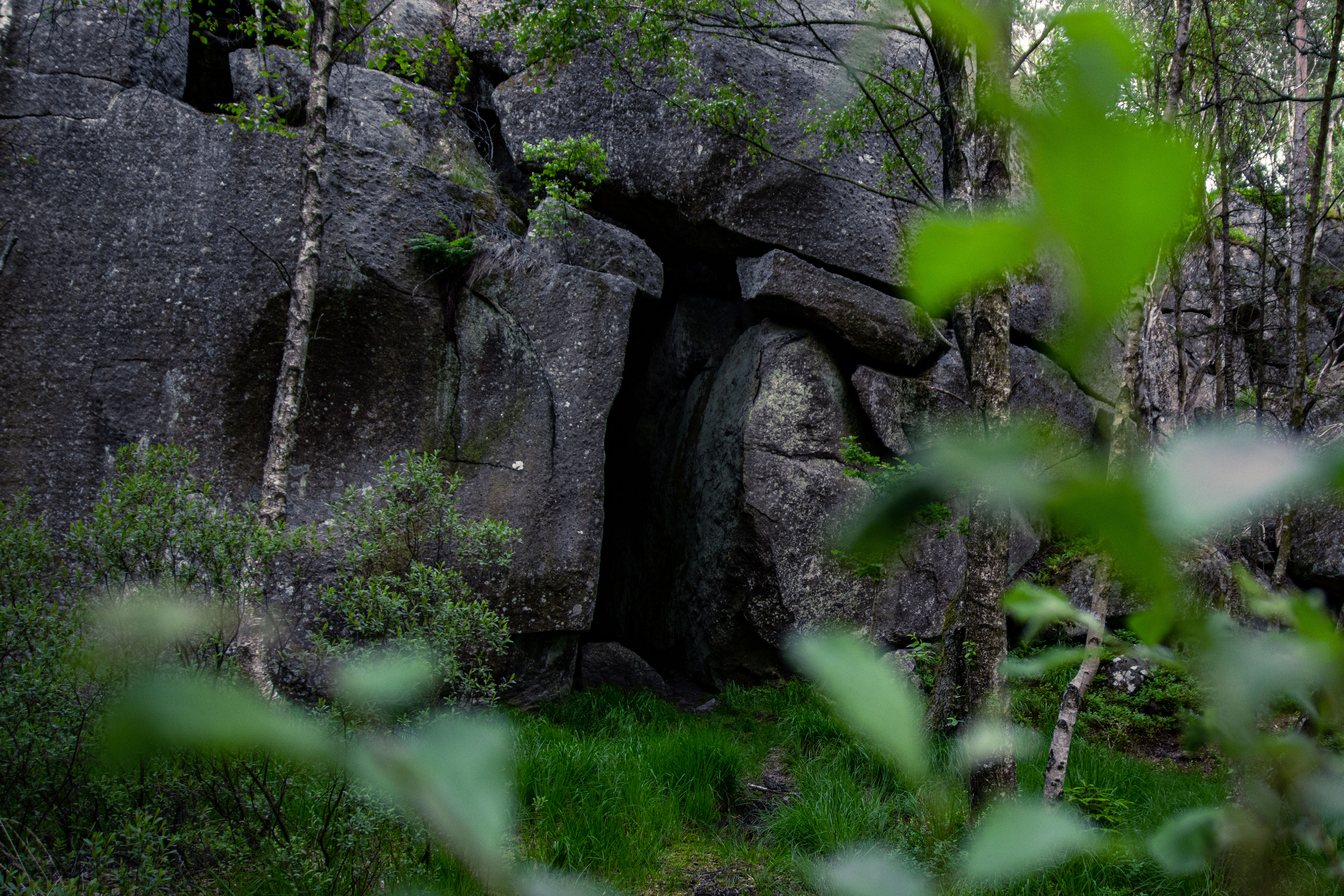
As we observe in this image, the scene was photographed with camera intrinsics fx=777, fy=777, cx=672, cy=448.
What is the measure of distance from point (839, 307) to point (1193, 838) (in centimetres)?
675

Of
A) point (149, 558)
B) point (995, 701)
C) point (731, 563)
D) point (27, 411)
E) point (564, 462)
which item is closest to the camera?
point (995, 701)

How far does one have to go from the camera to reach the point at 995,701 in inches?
110

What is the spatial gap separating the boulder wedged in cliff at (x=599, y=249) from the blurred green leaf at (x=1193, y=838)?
20.1ft

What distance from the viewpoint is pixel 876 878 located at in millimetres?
328

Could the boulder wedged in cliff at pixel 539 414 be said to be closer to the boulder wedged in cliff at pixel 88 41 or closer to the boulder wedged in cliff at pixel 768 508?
the boulder wedged in cliff at pixel 768 508

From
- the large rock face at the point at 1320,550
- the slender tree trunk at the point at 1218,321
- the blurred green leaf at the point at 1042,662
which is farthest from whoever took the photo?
the large rock face at the point at 1320,550

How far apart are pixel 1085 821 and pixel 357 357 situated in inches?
236

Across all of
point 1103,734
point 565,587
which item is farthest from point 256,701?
point 1103,734

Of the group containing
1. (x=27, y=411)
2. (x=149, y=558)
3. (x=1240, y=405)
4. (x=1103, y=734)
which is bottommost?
(x=1103, y=734)

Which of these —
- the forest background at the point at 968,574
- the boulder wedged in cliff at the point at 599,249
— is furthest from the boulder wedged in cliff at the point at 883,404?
the boulder wedged in cliff at the point at 599,249

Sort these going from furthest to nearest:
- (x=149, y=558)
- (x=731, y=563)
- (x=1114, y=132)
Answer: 1. (x=731, y=563)
2. (x=149, y=558)
3. (x=1114, y=132)

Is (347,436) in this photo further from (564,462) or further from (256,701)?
(256,701)

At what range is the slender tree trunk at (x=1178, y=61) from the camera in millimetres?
3377

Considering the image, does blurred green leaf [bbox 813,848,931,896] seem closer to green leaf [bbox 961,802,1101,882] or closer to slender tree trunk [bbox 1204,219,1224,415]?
green leaf [bbox 961,802,1101,882]
